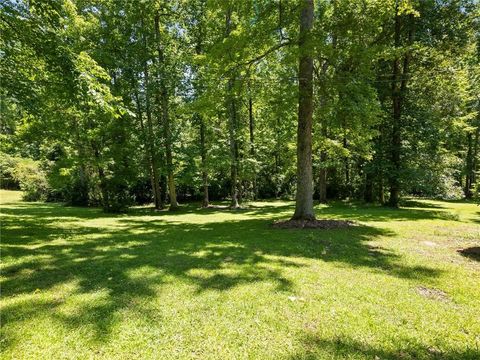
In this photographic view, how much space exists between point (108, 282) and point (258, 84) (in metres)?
9.26

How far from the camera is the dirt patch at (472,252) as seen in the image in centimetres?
634

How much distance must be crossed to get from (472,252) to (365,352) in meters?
5.31

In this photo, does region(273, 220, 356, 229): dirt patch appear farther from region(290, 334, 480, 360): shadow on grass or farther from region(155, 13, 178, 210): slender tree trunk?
region(155, 13, 178, 210): slender tree trunk

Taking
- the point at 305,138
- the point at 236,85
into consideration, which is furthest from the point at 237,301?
the point at 236,85

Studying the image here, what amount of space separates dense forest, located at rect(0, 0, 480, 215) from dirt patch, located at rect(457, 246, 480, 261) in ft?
14.4

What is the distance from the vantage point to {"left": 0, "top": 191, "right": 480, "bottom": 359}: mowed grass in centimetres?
300

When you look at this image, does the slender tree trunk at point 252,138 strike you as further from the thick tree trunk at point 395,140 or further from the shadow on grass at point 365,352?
the shadow on grass at point 365,352

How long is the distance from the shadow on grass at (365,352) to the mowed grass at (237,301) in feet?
0.03

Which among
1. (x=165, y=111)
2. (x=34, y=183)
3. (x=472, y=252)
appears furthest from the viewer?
(x=34, y=183)

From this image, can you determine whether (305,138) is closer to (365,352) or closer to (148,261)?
(148,261)

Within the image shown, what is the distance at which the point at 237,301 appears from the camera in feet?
13.0

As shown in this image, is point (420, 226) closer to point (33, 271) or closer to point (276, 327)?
point (276, 327)

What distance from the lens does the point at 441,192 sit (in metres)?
25.6

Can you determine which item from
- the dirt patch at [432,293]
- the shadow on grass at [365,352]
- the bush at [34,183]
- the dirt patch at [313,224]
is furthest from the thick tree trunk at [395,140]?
the bush at [34,183]
